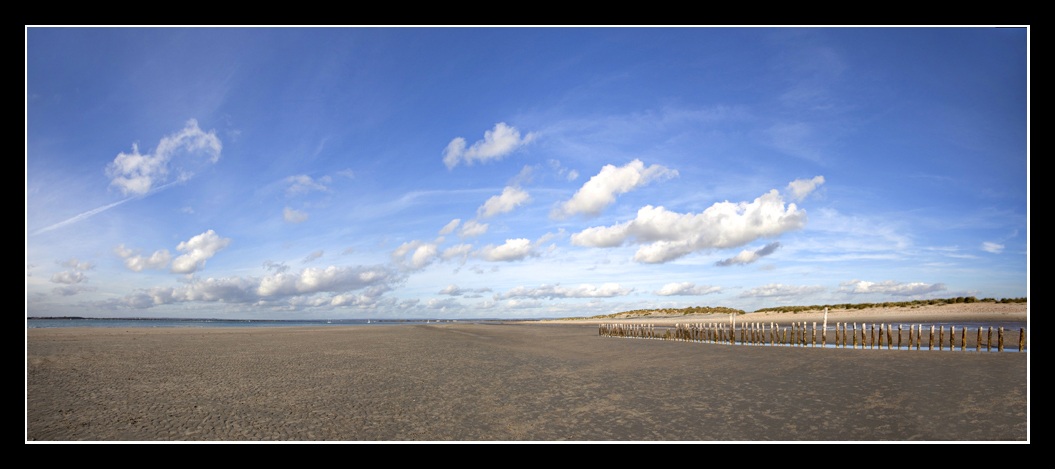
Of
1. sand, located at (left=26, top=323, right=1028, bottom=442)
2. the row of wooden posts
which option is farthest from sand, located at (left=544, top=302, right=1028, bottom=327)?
sand, located at (left=26, top=323, right=1028, bottom=442)

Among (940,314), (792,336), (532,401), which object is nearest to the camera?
(532,401)

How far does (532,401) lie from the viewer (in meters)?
10.8

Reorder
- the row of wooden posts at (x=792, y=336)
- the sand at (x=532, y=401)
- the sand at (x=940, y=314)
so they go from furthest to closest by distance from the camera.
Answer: the sand at (x=940, y=314) < the row of wooden posts at (x=792, y=336) < the sand at (x=532, y=401)

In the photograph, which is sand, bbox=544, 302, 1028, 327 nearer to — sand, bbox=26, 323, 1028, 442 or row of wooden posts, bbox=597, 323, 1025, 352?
row of wooden posts, bbox=597, 323, 1025, 352

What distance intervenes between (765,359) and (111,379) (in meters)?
23.0

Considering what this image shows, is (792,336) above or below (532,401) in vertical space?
below

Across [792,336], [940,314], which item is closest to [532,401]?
[792,336]

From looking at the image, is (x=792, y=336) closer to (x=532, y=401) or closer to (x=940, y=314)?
(x=532, y=401)

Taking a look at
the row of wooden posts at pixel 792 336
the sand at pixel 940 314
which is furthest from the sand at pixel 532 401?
the sand at pixel 940 314

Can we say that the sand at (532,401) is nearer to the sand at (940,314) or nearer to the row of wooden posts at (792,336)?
the row of wooden posts at (792,336)

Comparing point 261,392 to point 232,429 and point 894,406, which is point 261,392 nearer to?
point 232,429

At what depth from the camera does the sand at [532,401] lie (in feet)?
27.1

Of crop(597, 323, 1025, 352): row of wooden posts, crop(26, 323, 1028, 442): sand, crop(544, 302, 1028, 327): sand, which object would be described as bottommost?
crop(544, 302, 1028, 327): sand

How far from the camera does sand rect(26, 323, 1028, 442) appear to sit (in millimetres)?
8258
